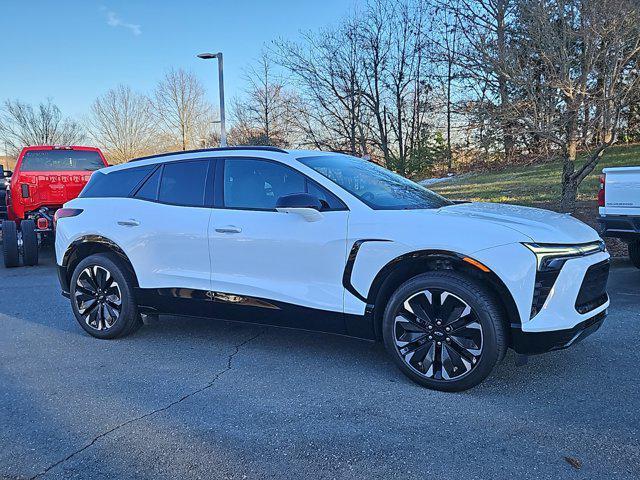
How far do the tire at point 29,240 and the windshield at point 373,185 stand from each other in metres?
6.87

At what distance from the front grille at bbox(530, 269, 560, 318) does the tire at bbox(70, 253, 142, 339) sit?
11.1 ft

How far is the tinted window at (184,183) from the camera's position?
4.60 m

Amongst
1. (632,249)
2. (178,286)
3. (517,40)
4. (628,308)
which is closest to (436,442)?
(178,286)

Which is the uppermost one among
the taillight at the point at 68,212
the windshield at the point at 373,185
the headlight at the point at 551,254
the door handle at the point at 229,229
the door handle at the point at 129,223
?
the windshield at the point at 373,185

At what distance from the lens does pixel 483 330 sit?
341cm

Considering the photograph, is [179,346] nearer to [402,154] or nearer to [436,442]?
[436,442]

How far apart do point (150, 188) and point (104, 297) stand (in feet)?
3.66

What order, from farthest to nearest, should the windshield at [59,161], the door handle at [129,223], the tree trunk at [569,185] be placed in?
the tree trunk at [569,185] < the windshield at [59,161] < the door handle at [129,223]

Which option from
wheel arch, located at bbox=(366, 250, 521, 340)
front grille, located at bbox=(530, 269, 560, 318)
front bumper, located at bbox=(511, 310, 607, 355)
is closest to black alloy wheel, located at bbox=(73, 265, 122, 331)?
wheel arch, located at bbox=(366, 250, 521, 340)

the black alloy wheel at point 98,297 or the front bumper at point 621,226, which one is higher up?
the front bumper at point 621,226

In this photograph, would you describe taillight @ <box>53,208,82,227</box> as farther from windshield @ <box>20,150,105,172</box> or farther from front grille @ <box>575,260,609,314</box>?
windshield @ <box>20,150,105,172</box>

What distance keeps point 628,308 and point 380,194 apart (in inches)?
127

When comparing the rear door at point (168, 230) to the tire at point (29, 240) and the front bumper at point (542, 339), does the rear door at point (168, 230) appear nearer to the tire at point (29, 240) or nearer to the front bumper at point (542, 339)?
the front bumper at point (542, 339)

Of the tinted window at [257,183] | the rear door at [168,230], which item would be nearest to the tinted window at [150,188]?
the rear door at [168,230]
